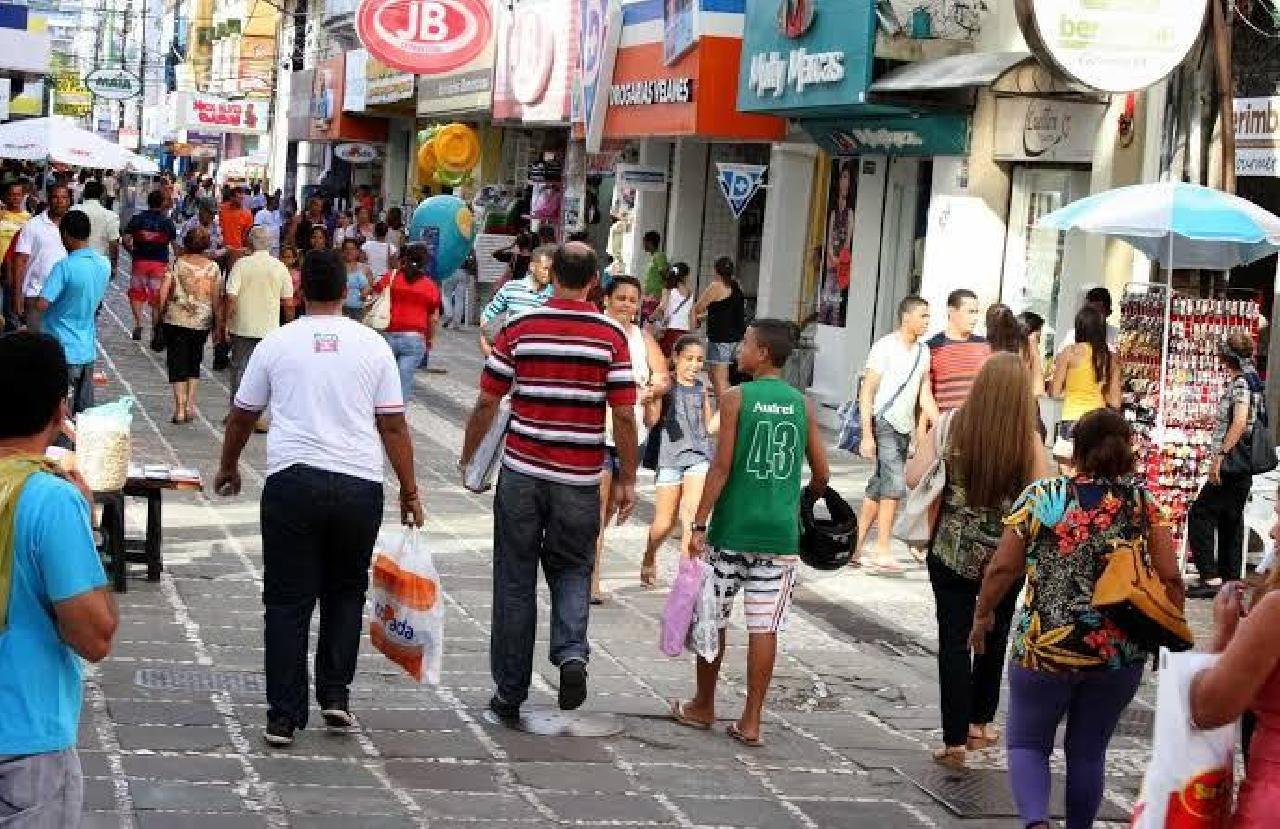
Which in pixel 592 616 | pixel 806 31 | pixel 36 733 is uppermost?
pixel 806 31

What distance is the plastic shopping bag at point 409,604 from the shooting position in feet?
27.0

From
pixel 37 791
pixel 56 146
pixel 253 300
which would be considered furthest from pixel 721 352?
pixel 37 791

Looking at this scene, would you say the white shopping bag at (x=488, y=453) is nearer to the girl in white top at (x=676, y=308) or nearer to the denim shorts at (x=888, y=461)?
the denim shorts at (x=888, y=461)

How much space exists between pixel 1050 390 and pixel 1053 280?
460 centimetres

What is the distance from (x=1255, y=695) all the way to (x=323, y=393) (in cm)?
409

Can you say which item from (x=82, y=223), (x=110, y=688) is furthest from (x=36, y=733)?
(x=82, y=223)

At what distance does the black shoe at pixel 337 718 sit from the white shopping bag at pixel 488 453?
1024 millimetres

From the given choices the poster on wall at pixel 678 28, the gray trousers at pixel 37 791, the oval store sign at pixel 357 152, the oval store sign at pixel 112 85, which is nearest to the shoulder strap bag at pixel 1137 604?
the gray trousers at pixel 37 791

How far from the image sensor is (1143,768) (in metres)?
8.80

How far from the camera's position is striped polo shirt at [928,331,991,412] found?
1277 cm

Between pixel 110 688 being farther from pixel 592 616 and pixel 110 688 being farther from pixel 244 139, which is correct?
pixel 244 139

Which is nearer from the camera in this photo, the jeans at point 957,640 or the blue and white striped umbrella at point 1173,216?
the jeans at point 957,640

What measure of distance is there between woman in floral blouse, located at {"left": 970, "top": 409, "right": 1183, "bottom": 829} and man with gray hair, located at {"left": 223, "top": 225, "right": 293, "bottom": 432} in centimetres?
1124

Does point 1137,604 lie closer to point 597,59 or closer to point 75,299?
point 75,299
